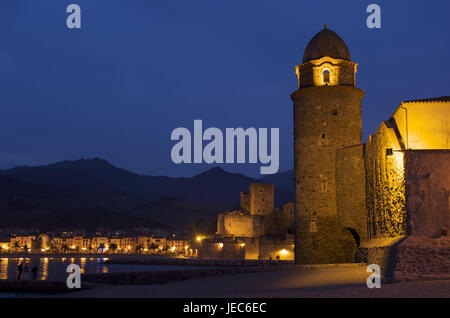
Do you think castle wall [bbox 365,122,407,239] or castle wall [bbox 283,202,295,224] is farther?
castle wall [bbox 283,202,295,224]

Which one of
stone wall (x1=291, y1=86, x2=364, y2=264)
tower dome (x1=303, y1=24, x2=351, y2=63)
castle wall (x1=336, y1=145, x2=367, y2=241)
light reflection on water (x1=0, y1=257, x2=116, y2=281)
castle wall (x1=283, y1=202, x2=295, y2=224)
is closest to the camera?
castle wall (x1=336, y1=145, x2=367, y2=241)

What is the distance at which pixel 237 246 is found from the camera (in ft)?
154

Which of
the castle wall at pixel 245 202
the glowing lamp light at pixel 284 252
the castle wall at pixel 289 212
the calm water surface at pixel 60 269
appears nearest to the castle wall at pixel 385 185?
the calm water surface at pixel 60 269

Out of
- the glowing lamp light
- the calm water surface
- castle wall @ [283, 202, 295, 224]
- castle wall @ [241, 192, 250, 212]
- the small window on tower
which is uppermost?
the small window on tower

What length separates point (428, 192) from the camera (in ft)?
59.4

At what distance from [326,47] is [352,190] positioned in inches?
293

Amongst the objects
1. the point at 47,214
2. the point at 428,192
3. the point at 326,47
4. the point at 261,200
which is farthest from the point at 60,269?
the point at 47,214

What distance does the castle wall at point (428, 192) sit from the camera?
17.9 m

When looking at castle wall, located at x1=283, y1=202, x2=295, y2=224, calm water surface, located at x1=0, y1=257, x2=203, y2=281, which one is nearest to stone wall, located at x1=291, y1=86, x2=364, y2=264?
calm water surface, located at x1=0, y1=257, x2=203, y2=281

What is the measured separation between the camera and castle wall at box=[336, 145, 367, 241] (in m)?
23.4

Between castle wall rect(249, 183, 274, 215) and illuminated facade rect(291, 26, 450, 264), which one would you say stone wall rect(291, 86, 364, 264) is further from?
castle wall rect(249, 183, 274, 215)

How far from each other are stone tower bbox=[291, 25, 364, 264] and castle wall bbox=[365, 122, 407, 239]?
7.01ft

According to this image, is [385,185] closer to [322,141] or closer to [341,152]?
[341,152]

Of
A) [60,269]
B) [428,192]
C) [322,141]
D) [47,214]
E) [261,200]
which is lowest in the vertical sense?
[60,269]
